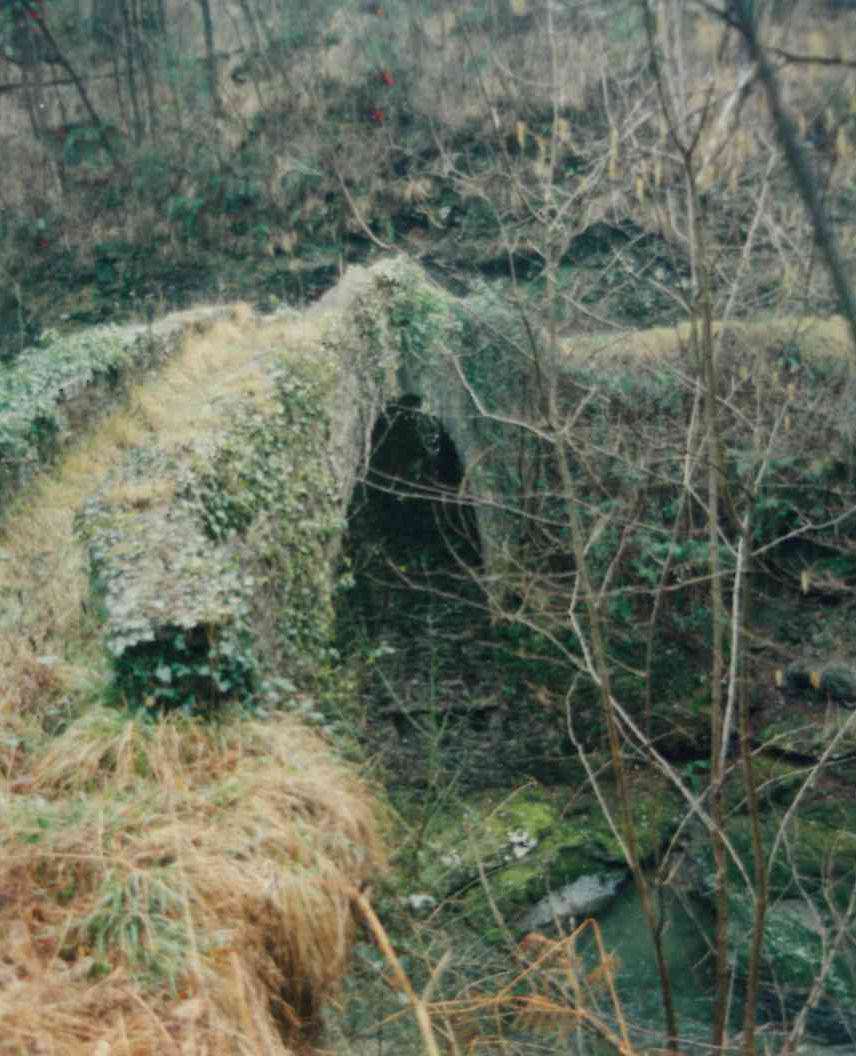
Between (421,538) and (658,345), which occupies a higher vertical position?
(658,345)

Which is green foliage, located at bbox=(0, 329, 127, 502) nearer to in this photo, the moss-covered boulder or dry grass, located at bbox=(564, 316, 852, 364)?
the moss-covered boulder

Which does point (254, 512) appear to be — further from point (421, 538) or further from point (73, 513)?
point (421, 538)

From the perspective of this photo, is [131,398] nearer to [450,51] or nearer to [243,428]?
[243,428]

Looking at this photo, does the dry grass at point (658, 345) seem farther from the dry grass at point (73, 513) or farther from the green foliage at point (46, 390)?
the green foliage at point (46, 390)

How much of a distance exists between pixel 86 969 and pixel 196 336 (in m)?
9.85

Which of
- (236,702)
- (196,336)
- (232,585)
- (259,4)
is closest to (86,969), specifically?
(236,702)

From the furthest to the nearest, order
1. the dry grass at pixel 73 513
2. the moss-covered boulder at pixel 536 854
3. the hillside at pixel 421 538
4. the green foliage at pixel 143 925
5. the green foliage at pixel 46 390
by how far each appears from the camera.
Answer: the moss-covered boulder at pixel 536 854
the green foliage at pixel 46 390
the dry grass at pixel 73 513
the hillside at pixel 421 538
the green foliage at pixel 143 925

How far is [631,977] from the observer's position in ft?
26.5

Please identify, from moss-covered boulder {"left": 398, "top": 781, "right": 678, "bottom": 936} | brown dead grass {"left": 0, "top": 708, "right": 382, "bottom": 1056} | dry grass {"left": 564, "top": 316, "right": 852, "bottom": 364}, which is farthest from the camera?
dry grass {"left": 564, "top": 316, "right": 852, "bottom": 364}

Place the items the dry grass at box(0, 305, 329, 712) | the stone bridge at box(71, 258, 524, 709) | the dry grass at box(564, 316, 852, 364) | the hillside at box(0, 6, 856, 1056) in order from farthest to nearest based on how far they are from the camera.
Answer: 1. the dry grass at box(564, 316, 852, 364)
2. the dry grass at box(0, 305, 329, 712)
3. the stone bridge at box(71, 258, 524, 709)
4. the hillside at box(0, 6, 856, 1056)

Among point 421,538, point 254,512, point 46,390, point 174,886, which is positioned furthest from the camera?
point 421,538

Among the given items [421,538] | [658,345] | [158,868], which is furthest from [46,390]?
[658,345]

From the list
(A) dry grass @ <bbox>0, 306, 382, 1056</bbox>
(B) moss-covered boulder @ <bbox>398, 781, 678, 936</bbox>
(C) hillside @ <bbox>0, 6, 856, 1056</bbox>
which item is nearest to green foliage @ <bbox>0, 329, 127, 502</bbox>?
(C) hillside @ <bbox>0, 6, 856, 1056</bbox>

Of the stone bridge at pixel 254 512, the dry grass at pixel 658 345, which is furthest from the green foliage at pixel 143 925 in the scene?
the dry grass at pixel 658 345
